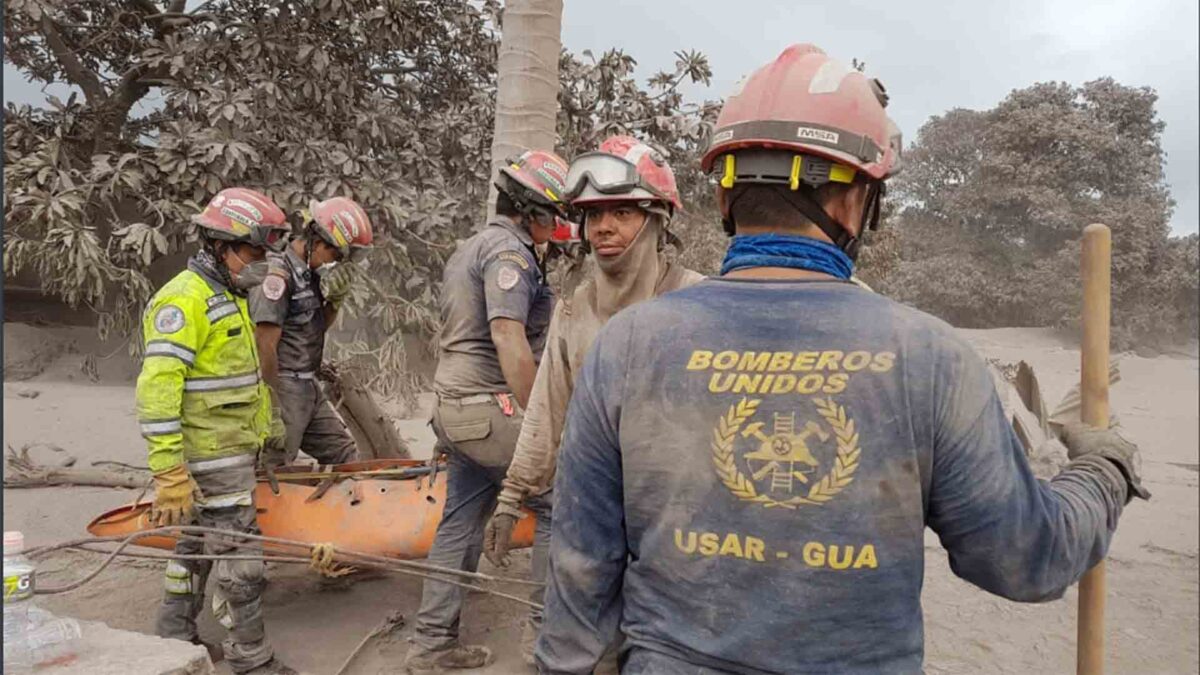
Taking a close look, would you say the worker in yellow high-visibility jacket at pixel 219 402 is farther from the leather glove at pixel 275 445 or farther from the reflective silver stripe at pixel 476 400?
the reflective silver stripe at pixel 476 400

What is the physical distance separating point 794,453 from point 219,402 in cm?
315

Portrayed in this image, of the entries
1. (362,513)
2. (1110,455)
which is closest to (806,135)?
(1110,455)

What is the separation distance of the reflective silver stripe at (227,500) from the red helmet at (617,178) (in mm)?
2059

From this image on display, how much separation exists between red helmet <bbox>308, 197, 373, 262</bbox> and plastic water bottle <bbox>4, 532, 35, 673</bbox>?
7.34ft

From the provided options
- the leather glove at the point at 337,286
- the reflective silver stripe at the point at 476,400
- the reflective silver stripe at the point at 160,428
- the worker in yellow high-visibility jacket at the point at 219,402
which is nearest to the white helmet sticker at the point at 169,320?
the worker in yellow high-visibility jacket at the point at 219,402

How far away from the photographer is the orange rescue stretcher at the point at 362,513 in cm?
408

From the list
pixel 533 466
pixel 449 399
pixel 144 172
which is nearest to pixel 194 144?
pixel 144 172

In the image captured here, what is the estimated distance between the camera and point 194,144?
7078mm

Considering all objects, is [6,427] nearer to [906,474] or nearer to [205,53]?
[205,53]

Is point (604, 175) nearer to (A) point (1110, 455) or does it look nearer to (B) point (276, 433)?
(A) point (1110, 455)

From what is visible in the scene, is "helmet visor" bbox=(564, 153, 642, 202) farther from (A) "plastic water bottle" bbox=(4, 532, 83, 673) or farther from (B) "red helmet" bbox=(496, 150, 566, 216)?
(A) "plastic water bottle" bbox=(4, 532, 83, 673)

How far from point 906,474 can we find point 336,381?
435 cm

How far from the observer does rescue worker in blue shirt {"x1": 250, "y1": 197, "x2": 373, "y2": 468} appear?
177 inches

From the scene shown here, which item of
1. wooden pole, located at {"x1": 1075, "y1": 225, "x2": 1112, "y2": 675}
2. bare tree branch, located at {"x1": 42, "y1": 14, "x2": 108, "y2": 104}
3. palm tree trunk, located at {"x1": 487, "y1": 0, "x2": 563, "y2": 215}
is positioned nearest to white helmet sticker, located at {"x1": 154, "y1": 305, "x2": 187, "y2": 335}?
palm tree trunk, located at {"x1": 487, "y1": 0, "x2": 563, "y2": 215}
